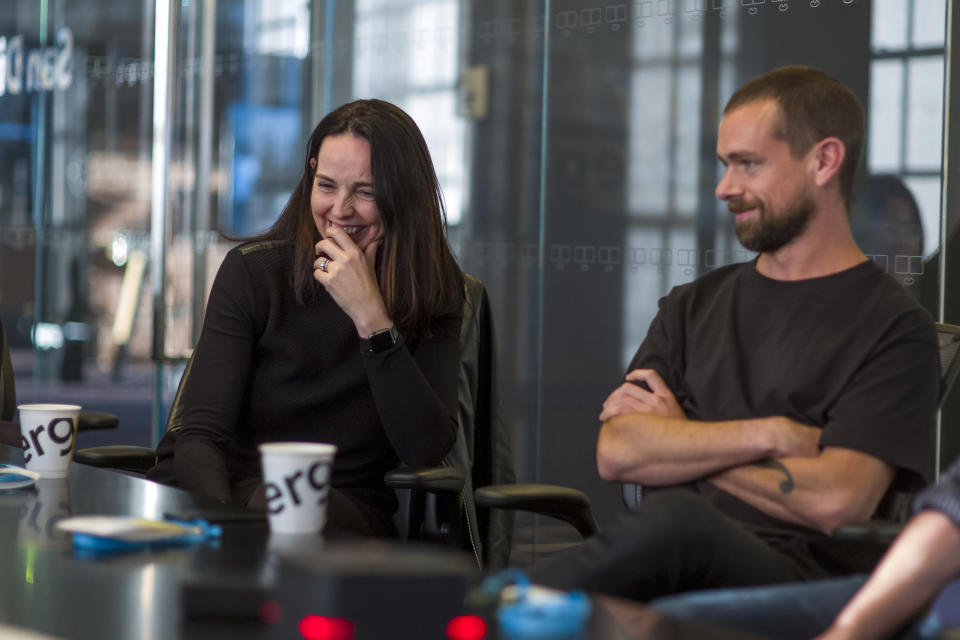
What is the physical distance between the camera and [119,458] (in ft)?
7.66

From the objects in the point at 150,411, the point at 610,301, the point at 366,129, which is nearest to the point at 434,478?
the point at 366,129

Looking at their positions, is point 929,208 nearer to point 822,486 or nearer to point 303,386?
point 822,486

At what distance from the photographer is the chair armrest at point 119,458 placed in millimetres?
2299

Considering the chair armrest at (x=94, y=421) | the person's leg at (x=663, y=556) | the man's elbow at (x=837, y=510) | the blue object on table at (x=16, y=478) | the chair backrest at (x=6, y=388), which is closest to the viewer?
the person's leg at (x=663, y=556)

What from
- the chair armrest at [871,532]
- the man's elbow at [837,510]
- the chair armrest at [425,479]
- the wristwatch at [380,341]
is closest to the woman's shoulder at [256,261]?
the wristwatch at [380,341]

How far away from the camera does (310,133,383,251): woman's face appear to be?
2312mm

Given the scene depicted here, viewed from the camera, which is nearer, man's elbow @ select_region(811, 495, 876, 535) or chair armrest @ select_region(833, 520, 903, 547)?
chair armrest @ select_region(833, 520, 903, 547)

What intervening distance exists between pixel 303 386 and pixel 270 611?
1.25 meters

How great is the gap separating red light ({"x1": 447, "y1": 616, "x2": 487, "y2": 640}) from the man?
22.1 inches

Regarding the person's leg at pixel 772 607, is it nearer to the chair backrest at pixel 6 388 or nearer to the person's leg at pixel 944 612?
the person's leg at pixel 944 612

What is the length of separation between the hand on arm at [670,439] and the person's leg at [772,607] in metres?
0.55

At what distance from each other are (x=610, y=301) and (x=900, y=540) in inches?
96.3

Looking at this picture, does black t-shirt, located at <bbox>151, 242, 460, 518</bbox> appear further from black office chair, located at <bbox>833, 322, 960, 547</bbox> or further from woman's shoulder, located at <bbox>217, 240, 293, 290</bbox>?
black office chair, located at <bbox>833, 322, 960, 547</bbox>

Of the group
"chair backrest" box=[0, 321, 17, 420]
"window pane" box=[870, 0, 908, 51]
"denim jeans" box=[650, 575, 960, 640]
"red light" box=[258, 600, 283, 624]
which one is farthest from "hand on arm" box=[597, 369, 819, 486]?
"chair backrest" box=[0, 321, 17, 420]
